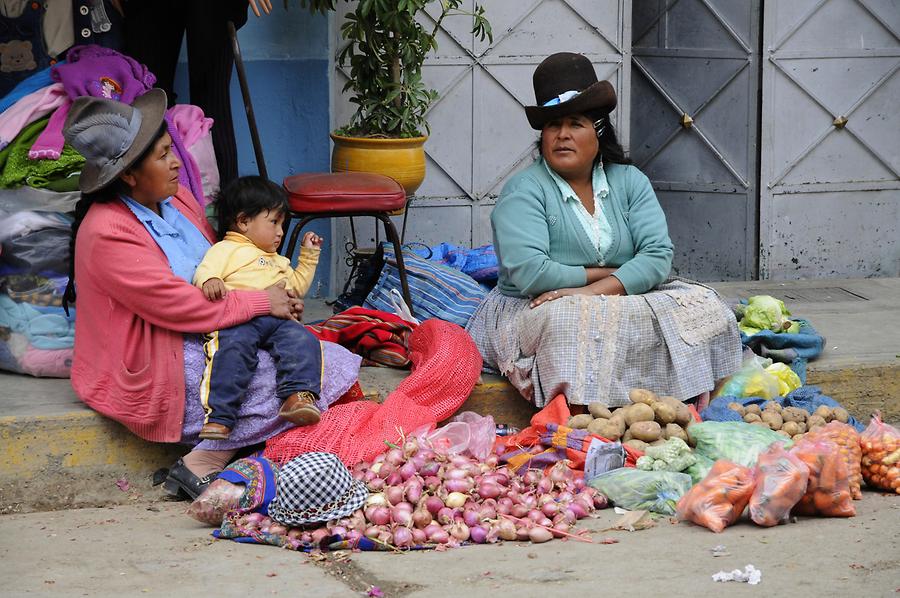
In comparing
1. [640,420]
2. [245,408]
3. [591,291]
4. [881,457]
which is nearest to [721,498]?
[640,420]

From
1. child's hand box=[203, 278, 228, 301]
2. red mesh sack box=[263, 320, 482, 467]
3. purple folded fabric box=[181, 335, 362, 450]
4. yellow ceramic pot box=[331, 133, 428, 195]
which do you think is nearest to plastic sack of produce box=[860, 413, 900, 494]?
red mesh sack box=[263, 320, 482, 467]

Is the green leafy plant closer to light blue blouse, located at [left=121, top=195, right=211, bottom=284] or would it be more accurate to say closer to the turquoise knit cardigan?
the turquoise knit cardigan

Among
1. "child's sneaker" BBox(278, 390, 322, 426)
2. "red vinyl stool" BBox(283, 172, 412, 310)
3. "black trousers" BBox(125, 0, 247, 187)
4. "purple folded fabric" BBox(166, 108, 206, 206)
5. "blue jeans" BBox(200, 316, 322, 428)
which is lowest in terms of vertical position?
"child's sneaker" BBox(278, 390, 322, 426)

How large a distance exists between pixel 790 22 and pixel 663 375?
2910 millimetres

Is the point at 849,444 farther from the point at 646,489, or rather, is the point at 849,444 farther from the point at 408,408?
the point at 408,408

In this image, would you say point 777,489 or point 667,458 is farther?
point 667,458

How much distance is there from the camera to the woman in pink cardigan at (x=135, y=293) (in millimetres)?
4039

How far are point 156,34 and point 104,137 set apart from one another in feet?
4.88

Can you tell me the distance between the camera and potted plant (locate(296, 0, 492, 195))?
5.92 m

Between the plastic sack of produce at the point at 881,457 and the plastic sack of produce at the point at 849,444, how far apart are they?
0.03 meters

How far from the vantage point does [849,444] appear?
4.25m

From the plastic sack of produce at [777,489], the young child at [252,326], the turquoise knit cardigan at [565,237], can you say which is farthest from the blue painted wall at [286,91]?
the plastic sack of produce at [777,489]

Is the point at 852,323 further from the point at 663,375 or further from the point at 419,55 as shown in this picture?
the point at 419,55

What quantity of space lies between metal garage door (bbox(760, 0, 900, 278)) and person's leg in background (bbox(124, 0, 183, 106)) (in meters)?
3.21
